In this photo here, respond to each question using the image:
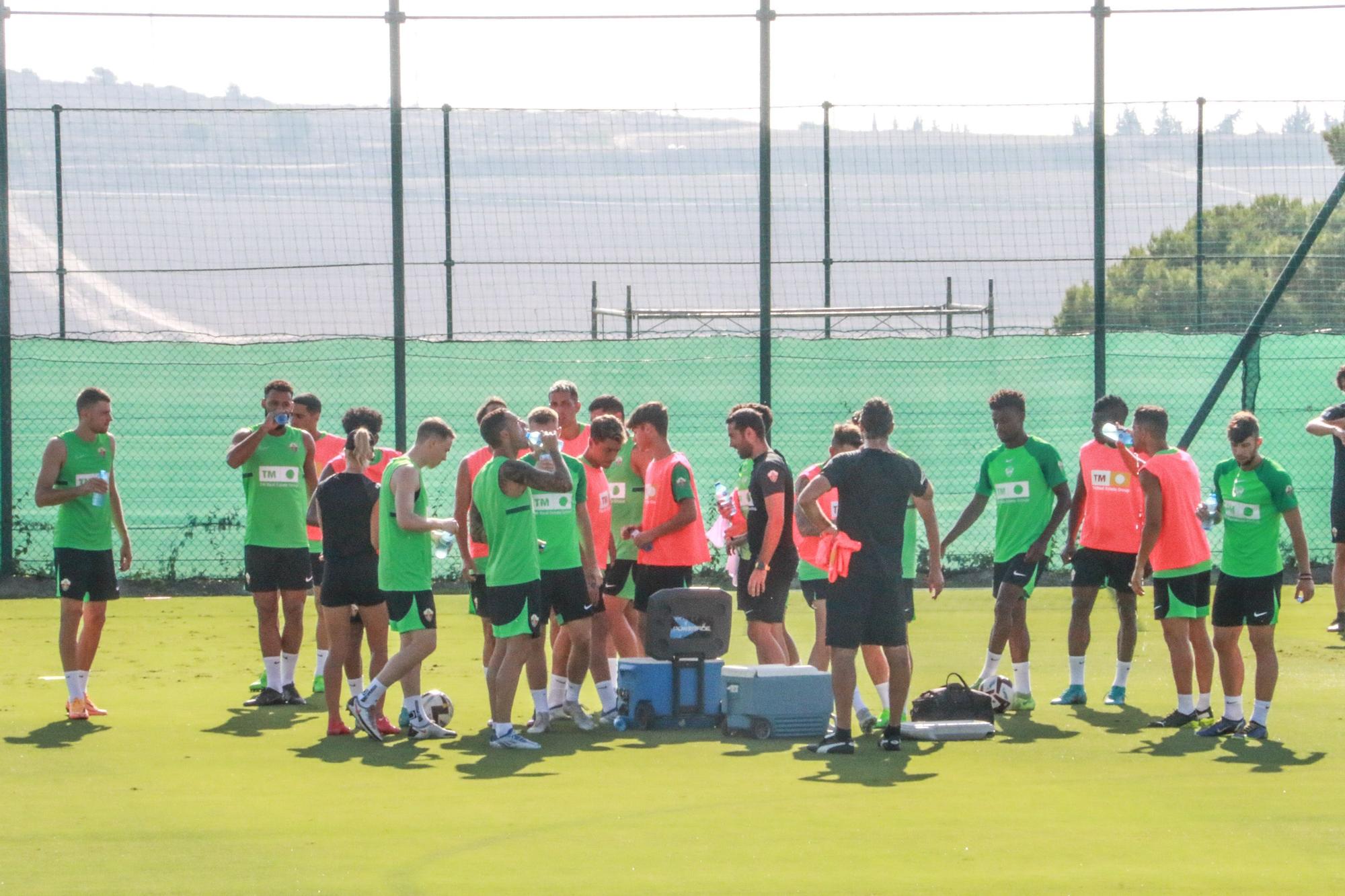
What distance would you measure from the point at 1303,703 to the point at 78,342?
457 inches

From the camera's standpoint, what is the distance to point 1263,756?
8.25 m

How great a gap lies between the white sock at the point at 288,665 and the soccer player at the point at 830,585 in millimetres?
3052

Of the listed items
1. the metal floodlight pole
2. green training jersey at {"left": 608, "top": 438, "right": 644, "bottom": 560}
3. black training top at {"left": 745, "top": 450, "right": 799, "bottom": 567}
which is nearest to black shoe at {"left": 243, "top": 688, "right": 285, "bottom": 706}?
green training jersey at {"left": 608, "top": 438, "right": 644, "bottom": 560}

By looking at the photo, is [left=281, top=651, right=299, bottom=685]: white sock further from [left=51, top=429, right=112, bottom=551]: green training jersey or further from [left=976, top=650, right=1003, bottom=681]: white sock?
[left=976, top=650, right=1003, bottom=681]: white sock

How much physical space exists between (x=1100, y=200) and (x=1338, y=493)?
4041 mm

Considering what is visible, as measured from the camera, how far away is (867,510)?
8.49 meters

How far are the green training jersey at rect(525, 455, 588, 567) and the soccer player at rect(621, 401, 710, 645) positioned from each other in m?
0.62

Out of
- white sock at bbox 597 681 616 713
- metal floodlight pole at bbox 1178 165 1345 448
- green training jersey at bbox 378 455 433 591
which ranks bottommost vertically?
white sock at bbox 597 681 616 713

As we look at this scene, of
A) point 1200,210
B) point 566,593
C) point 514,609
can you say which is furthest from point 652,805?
point 1200,210

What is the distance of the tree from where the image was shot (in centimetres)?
1777

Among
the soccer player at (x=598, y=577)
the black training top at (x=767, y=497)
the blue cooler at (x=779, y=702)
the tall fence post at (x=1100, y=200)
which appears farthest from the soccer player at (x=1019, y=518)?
the tall fence post at (x=1100, y=200)

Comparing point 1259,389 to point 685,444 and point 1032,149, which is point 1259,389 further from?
point 685,444

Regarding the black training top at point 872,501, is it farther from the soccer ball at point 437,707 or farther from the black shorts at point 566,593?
the soccer ball at point 437,707

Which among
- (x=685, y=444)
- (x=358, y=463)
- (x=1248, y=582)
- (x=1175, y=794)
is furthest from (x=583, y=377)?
(x=1175, y=794)
